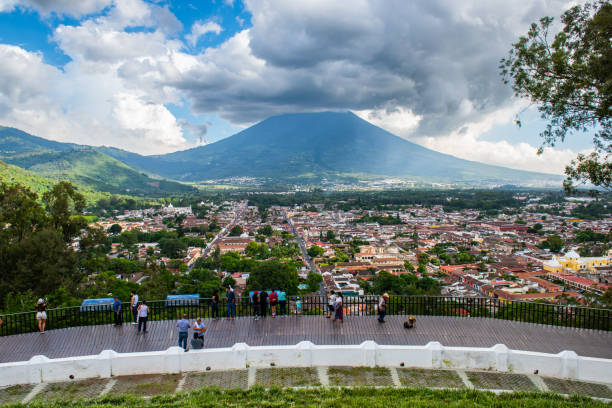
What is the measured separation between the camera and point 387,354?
752 centimetres

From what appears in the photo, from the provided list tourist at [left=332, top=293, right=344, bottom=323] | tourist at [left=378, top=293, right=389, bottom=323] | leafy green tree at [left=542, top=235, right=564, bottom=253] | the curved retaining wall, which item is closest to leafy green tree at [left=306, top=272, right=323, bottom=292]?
tourist at [left=332, top=293, right=344, bottom=323]

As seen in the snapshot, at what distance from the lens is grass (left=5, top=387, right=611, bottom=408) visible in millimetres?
5949

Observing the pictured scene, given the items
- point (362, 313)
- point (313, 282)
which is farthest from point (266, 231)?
point (362, 313)

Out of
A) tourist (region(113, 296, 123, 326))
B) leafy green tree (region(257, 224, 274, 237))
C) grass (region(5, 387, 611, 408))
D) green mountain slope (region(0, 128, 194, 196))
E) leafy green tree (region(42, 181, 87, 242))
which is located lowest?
leafy green tree (region(257, 224, 274, 237))

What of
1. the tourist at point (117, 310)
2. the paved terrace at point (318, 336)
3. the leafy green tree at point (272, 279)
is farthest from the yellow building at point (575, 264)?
the tourist at point (117, 310)

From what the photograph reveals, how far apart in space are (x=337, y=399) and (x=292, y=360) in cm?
159

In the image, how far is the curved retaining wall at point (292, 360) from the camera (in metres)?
7.10

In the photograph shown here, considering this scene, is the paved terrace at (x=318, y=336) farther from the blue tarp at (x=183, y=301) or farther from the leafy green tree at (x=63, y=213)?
the leafy green tree at (x=63, y=213)

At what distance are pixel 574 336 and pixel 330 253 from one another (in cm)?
3118

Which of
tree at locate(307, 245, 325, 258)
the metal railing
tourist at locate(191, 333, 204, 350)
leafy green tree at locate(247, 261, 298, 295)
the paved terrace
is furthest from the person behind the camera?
tree at locate(307, 245, 325, 258)

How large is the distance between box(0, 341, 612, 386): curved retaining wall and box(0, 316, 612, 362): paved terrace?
826mm

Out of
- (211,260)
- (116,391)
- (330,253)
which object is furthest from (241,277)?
(116,391)

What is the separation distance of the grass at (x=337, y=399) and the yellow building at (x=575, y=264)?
30.9 meters

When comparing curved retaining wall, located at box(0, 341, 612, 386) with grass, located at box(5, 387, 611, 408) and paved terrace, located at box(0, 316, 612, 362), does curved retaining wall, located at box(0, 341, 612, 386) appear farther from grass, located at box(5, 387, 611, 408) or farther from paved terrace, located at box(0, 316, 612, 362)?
grass, located at box(5, 387, 611, 408)
